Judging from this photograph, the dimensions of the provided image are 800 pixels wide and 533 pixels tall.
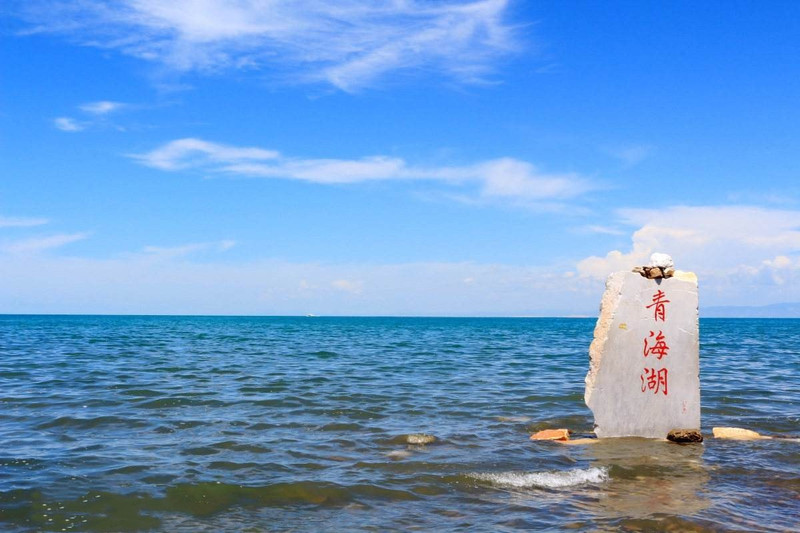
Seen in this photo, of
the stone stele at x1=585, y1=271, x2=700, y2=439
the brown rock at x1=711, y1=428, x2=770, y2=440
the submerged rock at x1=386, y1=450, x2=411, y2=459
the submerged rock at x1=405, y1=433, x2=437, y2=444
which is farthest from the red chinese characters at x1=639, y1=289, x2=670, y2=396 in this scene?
the submerged rock at x1=386, y1=450, x2=411, y2=459

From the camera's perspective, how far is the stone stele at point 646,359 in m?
10.2

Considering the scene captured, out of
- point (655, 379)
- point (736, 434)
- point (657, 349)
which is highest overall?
point (657, 349)

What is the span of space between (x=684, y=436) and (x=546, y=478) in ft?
10.5

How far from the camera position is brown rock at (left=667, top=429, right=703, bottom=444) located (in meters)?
10.0

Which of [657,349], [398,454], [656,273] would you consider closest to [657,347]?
[657,349]

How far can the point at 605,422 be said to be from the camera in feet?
33.9

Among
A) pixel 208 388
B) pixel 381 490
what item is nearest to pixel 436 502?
pixel 381 490

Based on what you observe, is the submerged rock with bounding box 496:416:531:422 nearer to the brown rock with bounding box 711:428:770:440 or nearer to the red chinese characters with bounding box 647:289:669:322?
the brown rock with bounding box 711:428:770:440

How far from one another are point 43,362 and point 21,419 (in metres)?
12.2

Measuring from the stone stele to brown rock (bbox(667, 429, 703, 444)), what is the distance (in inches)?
4.8

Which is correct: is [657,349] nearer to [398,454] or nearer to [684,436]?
[684,436]

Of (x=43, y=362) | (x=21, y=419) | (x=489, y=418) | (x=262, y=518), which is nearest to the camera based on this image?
(x=262, y=518)

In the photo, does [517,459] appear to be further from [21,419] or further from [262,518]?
[21,419]

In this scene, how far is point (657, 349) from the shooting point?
402 inches
